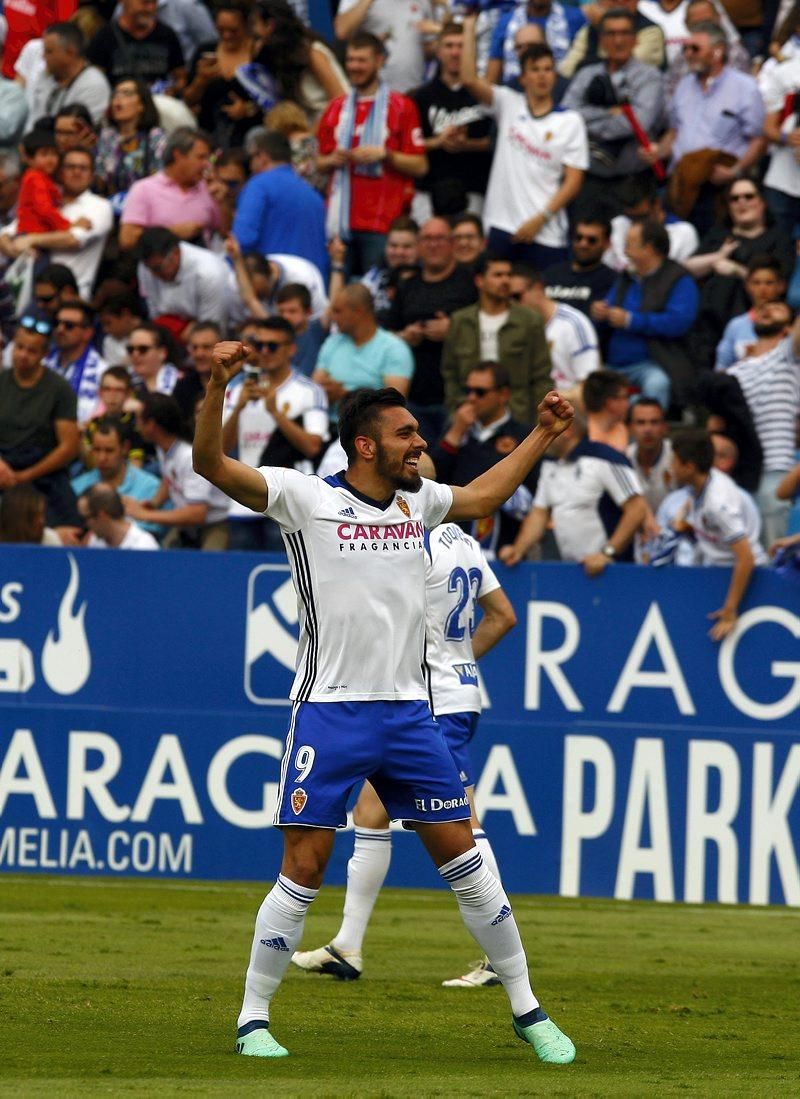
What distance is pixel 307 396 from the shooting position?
13891mm

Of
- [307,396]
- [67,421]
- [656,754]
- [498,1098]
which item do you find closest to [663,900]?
[656,754]

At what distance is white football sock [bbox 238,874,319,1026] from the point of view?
22.1 feet

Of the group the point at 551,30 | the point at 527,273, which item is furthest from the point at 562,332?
the point at 551,30

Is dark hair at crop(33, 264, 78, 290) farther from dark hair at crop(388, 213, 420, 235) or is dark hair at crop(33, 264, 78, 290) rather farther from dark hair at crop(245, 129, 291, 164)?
dark hair at crop(388, 213, 420, 235)

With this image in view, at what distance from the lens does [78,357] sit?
1537 cm

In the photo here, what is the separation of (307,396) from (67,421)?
169 centimetres

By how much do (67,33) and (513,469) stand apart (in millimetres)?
11618

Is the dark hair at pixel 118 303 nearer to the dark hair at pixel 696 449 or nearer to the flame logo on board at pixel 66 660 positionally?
the flame logo on board at pixel 66 660

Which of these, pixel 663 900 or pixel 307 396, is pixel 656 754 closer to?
pixel 663 900

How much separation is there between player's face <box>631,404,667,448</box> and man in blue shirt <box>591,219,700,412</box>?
1.24 metres

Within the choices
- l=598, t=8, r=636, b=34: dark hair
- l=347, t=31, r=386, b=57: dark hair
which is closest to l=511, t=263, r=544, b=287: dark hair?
l=598, t=8, r=636, b=34: dark hair

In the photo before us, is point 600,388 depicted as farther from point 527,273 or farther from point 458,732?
point 458,732

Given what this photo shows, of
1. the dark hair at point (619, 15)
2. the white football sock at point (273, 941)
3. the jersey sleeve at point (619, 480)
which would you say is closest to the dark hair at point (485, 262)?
the jersey sleeve at point (619, 480)

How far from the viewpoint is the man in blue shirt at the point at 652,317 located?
1470 cm
